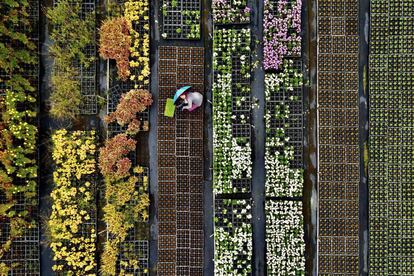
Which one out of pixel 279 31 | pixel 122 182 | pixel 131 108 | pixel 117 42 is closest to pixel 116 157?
pixel 122 182

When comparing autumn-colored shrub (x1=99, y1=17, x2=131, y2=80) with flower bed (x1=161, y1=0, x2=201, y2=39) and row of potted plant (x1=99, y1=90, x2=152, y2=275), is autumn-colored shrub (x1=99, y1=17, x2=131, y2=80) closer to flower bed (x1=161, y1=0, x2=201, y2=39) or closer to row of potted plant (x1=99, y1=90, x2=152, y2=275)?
row of potted plant (x1=99, y1=90, x2=152, y2=275)

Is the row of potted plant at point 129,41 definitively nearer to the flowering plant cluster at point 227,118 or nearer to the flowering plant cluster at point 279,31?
the flowering plant cluster at point 227,118

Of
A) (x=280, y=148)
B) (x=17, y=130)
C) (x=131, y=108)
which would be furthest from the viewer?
(x=280, y=148)

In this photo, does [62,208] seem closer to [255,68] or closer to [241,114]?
[241,114]

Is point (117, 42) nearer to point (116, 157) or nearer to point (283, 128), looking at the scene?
point (116, 157)

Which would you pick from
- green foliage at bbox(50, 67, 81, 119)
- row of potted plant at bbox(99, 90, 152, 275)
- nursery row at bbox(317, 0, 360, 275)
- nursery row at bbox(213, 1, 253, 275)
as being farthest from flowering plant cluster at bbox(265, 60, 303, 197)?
green foliage at bbox(50, 67, 81, 119)

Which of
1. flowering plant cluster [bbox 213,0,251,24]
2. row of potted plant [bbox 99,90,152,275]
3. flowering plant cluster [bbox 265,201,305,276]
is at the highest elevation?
flowering plant cluster [bbox 213,0,251,24]

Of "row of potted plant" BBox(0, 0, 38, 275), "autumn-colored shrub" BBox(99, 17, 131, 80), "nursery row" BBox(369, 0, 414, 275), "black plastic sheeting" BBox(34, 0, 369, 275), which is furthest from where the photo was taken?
"black plastic sheeting" BBox(34, 0, 369, 275)
